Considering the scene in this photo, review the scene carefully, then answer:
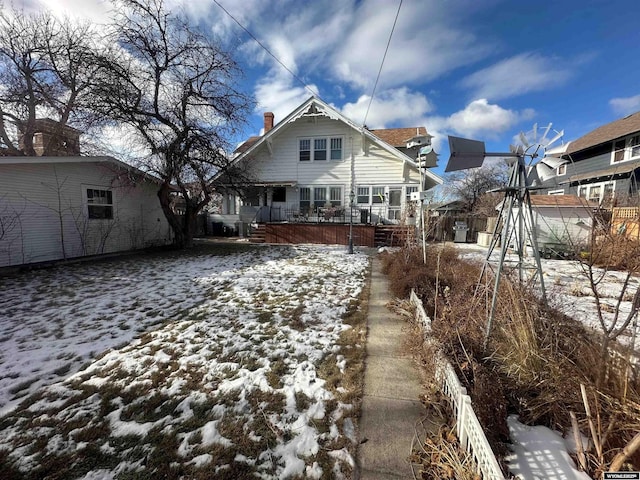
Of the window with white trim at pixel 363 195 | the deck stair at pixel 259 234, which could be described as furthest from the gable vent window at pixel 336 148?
the deck stair at pixel 259 234

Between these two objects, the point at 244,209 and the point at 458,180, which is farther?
the point at 458,180

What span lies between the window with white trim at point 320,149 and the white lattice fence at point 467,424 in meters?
14.1

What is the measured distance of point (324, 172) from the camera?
15516 mm

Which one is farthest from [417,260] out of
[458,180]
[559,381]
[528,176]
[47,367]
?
[458,180]

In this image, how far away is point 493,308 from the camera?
105 inches

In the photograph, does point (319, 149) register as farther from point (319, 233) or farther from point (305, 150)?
point (319, 233)

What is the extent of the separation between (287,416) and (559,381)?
2.25 m

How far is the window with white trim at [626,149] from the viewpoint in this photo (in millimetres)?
15297

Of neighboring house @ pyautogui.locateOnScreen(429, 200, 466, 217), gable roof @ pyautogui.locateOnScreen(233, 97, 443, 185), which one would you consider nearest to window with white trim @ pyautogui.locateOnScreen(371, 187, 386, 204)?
gable roof @ pyautogui.locateOnScreen(233, 97, 443, 185)

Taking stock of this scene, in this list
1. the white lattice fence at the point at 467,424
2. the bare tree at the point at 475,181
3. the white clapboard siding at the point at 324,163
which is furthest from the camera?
the bare tree at the point at 475,181

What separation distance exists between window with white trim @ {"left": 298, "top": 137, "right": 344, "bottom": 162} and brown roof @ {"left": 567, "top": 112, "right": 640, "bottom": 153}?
12931mm

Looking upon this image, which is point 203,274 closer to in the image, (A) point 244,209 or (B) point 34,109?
(A) point 244,209

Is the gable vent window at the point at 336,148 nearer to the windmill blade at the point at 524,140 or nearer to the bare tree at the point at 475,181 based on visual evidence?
the windmill blade at the point at 524,140

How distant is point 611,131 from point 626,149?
2697 mm
